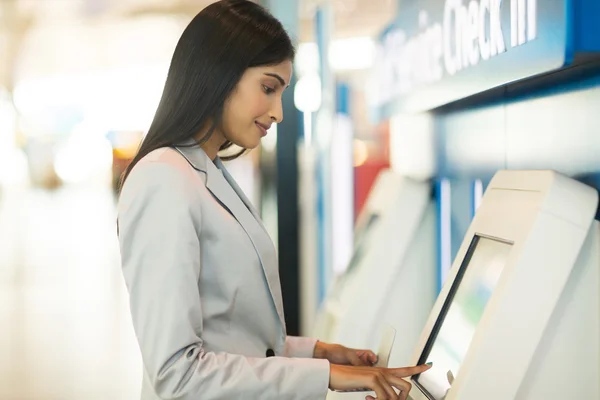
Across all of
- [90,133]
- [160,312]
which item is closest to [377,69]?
[160,312]

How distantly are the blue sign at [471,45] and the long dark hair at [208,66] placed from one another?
1.28 feet

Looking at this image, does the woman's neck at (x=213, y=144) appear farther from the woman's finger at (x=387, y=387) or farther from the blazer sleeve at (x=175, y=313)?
the woman's finger at (x=387, y=387)

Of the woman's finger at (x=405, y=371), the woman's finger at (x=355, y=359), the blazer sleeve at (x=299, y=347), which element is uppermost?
the woman's finger at (x=405, y=371)

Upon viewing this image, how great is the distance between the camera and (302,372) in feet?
4.58

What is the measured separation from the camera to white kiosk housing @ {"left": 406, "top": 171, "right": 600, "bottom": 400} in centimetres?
132

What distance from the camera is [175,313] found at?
134cm

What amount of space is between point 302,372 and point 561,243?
0.45m

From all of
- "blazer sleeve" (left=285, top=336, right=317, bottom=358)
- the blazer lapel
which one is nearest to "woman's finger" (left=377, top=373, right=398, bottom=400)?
the blazer lapel

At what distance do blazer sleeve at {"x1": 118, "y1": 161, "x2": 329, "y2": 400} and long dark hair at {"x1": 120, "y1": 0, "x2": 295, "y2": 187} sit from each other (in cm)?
13

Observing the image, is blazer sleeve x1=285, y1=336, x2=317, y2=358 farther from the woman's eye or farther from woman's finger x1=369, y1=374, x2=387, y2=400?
the woman's eye

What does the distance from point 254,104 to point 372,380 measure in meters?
0.52

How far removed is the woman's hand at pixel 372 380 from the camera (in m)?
1.36

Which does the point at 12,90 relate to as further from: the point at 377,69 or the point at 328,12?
the point at 377,69

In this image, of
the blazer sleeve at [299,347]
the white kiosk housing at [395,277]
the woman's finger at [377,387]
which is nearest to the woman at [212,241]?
the woman's finger at [377,387]
